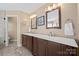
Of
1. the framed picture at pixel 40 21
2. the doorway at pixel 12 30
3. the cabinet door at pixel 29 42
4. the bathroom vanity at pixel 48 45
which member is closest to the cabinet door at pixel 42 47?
the bathroom vanity at pixel 48 45

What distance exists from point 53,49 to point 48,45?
3.2 inches

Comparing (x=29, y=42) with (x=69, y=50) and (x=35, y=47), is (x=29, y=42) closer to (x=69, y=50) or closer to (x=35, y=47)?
(x=35, y=47)

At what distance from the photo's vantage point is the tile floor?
1.77 metres

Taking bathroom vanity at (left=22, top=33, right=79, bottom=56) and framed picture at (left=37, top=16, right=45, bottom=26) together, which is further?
framed picture at (left=37, top=16, right=45, bottom=26)

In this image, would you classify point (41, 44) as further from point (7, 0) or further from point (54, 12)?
point (7, 0)

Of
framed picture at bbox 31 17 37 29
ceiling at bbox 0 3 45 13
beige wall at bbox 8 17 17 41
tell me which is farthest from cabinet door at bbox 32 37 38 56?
ceiling at bbox 0 3 45 13

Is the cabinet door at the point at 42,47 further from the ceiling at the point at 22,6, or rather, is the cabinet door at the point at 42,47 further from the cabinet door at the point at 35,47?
the ceiling at the point at 22,6

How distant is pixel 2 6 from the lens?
1766 mm

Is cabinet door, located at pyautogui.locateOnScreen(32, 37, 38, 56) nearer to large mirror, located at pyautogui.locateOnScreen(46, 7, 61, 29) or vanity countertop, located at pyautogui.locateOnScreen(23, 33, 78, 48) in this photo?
vanity countertop, located at pyautogui.locateOnScreen(23, 33, 78, 48)

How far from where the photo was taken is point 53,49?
69.3 inches

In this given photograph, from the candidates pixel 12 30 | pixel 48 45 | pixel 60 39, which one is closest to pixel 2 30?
pixel 12 30

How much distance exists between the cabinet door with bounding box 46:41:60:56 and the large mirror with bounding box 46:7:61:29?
0.73 ft

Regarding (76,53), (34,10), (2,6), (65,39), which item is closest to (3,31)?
(2,6)

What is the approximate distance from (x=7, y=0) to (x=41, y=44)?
72 centimetres
